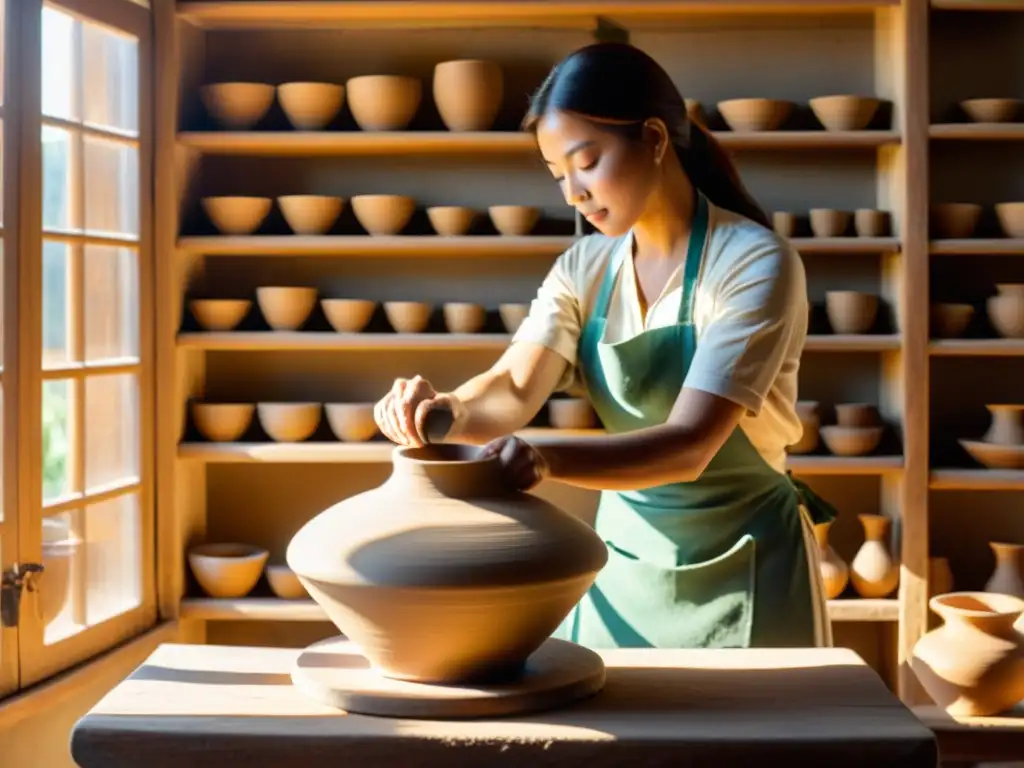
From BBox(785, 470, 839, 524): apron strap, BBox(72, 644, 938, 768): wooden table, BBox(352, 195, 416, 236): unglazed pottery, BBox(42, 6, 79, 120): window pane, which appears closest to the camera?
BBox(72, 644, 938, 768): wooden table

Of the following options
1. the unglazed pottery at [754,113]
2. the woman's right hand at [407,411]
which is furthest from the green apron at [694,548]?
the unglazed pottery at [754,113]

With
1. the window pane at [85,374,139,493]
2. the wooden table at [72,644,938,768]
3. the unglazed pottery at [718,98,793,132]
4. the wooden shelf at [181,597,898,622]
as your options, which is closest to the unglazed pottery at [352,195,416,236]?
the window pane at [85,374,139,493]

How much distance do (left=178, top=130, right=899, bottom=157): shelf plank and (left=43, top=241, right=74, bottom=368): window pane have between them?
0.64 metres

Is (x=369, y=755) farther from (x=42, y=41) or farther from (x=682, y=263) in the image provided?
(x=42, y=41)

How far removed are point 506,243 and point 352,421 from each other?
67cm

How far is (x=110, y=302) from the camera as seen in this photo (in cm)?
345

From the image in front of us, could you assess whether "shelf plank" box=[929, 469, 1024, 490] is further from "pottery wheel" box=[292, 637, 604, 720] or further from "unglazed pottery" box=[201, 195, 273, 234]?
"pottery wheel" box=[292, 637, 604, 720]

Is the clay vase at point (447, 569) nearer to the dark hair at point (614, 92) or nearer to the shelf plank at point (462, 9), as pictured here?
the dark hair at point (614, 92)

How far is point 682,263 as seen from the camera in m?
2.03

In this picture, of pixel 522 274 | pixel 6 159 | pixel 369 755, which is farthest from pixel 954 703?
pixel 6 159

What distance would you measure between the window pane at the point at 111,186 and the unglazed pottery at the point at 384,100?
63 cm

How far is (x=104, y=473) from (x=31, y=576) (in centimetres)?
50

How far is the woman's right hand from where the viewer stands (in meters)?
1.74

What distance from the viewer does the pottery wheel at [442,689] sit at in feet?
4.35
